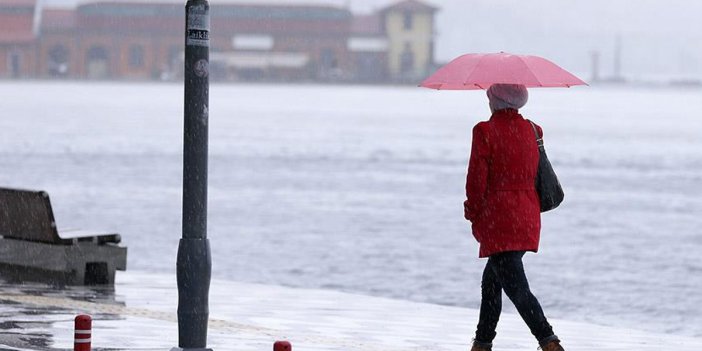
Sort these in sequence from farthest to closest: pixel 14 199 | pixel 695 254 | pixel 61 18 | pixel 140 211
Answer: pixel 61 18 < pixel 140 211 < pixel 695 254 < pixel 14 199

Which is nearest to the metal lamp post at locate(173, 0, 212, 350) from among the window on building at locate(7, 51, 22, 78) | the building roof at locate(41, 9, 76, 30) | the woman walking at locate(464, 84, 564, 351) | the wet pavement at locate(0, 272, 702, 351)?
the wet pavement at locate(0, 272, 702, 351)

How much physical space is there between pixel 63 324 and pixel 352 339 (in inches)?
76.8

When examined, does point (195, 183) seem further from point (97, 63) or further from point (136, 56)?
point (97, 63)

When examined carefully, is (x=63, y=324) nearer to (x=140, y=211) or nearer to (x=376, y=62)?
(x=140, y=211)

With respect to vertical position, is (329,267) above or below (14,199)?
below

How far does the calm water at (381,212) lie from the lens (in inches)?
722

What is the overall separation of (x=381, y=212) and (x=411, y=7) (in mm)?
150103

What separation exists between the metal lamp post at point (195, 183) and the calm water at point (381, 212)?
7.93m

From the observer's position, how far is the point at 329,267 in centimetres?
1997

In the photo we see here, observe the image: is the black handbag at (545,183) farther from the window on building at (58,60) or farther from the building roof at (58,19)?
the window on building at (58,60)

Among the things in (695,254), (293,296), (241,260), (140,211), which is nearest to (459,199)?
(140,211)

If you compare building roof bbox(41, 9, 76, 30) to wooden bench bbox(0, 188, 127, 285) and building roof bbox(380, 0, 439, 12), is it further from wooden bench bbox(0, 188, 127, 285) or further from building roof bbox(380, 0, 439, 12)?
wooden bench bbox(0, 188, 127, 285)

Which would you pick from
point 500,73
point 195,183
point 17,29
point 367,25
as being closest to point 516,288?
point 500,73

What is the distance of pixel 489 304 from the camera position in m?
8.00
